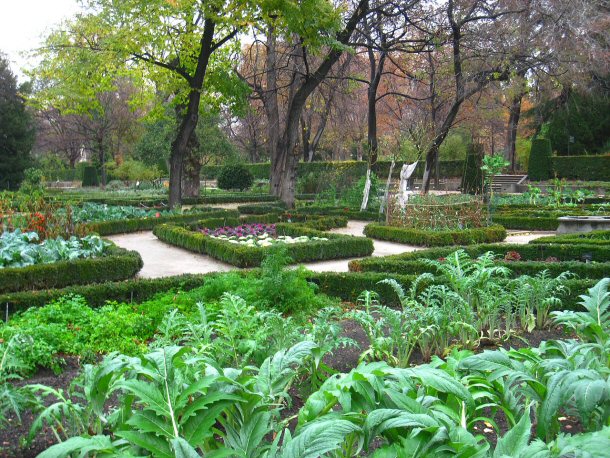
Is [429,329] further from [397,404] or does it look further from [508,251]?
[508,251]

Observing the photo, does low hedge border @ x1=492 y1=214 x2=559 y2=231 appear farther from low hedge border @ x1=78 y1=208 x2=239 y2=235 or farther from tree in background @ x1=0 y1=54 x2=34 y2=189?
tree in background @ x1=0 y1=54 x2=34 y2=189

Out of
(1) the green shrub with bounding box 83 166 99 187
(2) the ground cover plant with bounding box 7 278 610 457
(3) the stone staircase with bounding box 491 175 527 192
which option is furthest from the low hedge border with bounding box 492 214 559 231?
(1) the green shrub with bounding box 83 166 99 187

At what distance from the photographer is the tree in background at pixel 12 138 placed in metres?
28.2

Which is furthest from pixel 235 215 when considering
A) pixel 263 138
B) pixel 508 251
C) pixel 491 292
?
pixel 263 138

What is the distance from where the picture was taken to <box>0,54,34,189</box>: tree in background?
28.2 meters

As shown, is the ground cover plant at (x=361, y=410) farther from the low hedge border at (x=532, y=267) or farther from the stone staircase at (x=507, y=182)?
the stone staircase at (x=507, y=182)

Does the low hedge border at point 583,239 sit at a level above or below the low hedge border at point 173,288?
above

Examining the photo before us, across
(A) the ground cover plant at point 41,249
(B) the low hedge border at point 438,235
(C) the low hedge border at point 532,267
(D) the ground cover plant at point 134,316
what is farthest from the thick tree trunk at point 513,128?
(D) the ground cover plant at point 134,316

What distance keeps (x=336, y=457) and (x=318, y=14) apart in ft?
51.1

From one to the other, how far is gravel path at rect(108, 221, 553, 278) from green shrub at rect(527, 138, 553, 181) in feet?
61.7

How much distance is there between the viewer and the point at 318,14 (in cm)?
1606

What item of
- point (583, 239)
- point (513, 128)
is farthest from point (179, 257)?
point (513, 128)

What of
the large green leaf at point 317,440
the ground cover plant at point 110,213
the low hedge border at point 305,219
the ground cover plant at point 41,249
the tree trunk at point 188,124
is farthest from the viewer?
the tree trunk at point 188,124

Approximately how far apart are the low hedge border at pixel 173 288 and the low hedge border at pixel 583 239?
393 centimetres
